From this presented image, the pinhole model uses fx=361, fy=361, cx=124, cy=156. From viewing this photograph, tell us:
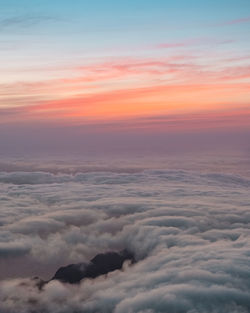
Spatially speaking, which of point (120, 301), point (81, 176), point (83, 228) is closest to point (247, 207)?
point (83, 228)

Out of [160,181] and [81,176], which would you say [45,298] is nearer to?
[160,181]

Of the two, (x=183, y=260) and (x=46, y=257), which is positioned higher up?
(x=183, y=260)

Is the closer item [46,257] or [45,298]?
[45,298]

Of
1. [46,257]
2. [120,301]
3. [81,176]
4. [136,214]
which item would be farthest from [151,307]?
[81,176]

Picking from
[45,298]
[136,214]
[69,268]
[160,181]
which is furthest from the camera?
[160,181]

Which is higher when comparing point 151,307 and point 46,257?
point 151,307

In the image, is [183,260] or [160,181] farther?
[160,181]

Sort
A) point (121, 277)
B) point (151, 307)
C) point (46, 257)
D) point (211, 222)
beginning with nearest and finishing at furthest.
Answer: point (151, 307) → point (121, 277) → point (46, 257) → point (211, 222)

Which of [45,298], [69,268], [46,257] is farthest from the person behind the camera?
[46,257]

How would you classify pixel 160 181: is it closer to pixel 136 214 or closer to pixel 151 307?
pixel 136 214
